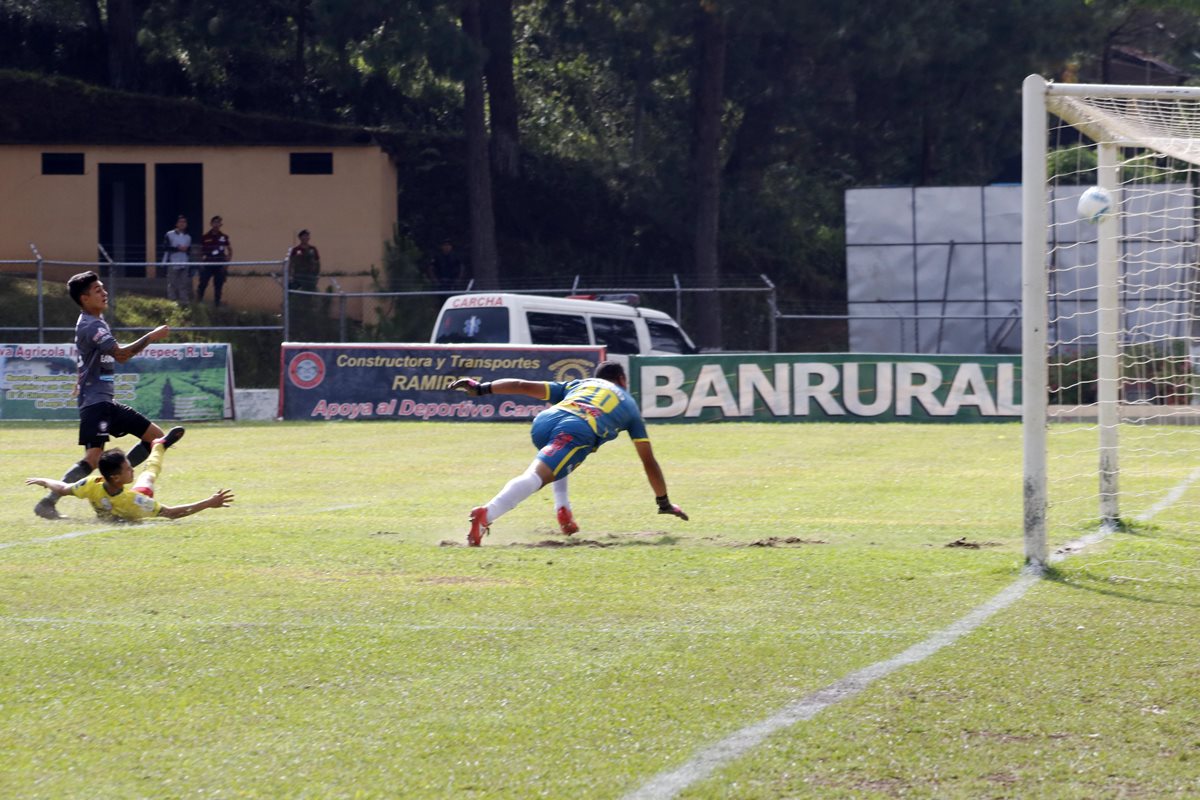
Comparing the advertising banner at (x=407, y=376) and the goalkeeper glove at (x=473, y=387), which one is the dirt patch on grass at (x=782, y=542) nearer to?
the goalkeeper glove at (x=473, y=387)

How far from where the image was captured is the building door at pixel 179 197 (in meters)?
37.7

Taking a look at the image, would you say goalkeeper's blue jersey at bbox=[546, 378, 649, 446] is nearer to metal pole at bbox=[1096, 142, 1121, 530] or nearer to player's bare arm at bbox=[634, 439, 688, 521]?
player's bare arm at bbox=[634, 439, 688, 521]

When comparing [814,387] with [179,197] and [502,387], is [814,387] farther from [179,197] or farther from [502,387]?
[179,197]

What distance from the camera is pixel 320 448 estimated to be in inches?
776

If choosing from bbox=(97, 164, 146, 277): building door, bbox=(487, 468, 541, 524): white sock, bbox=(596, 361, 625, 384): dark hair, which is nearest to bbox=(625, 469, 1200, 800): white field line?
bbox=(487, 468, 541, 524): white sock

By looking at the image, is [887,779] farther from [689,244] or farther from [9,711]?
[689,244]

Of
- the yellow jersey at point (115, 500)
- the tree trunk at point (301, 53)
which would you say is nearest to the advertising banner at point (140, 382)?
the yellow jersey at point (115, 500)

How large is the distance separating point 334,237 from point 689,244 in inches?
400

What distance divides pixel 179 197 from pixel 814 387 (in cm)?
2009

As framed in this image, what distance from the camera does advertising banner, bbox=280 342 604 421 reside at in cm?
2475

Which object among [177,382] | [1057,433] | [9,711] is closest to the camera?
[9,711]

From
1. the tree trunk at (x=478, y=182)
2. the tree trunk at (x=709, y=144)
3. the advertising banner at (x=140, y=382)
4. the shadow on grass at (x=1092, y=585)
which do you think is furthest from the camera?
the tree trunk at (x=709, y=144)

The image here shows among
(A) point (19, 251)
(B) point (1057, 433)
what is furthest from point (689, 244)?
(B) point (1057, 433)

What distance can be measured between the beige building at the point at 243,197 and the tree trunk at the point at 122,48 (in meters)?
3.04
